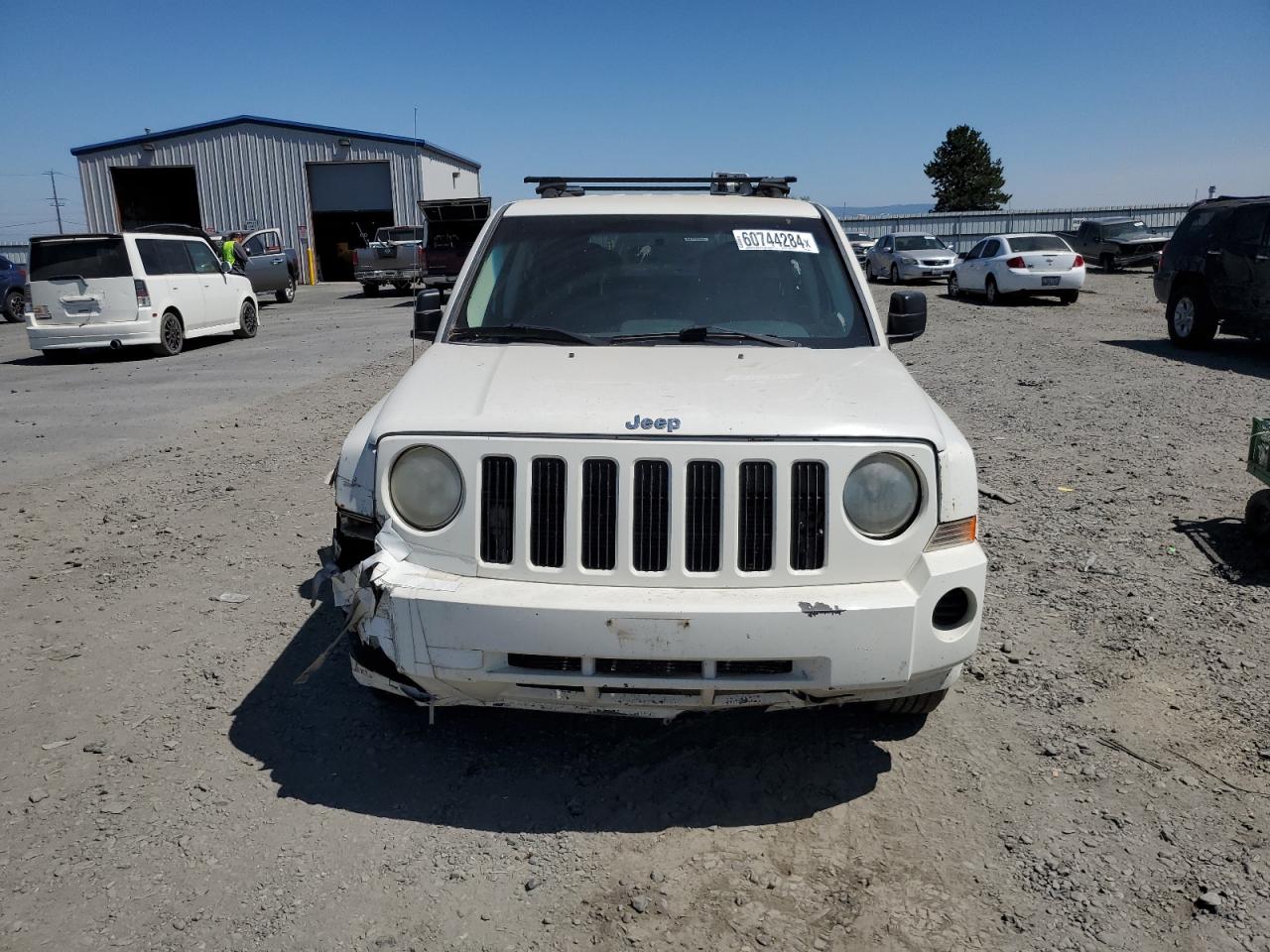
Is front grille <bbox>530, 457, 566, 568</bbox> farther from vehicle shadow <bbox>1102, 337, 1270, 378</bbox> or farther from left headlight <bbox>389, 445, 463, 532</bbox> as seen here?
vehicle shadow <bbox>1102, 337, 1270, 378</bbox>

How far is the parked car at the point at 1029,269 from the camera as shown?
19.8 m

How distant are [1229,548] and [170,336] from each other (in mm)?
14791

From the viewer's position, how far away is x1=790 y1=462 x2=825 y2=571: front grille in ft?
9.51

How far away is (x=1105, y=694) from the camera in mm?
3861

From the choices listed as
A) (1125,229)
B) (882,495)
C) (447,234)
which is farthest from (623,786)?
(1125,229)

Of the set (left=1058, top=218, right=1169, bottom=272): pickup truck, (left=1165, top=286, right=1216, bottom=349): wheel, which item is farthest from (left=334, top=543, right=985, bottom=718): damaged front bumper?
(left=1058, top=218, right=1169, bottom=272): pickup truck

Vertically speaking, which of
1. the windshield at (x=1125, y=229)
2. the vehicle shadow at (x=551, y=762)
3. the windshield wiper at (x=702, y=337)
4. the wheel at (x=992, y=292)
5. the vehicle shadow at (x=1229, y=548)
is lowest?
the vehicle shadow at (x=551, y=762)

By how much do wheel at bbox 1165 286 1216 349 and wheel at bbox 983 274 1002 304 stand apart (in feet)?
23.2

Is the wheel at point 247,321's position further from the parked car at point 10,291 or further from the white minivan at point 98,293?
the parked car at point 10,291

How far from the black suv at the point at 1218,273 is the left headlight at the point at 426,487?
38.3ft

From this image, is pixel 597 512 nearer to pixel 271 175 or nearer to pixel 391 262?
pixel 391 262

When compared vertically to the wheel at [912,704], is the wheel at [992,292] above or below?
above

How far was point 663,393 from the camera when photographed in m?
3.18

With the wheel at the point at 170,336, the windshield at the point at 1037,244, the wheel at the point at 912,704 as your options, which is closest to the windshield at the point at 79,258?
the wheel at the point at 170,336
